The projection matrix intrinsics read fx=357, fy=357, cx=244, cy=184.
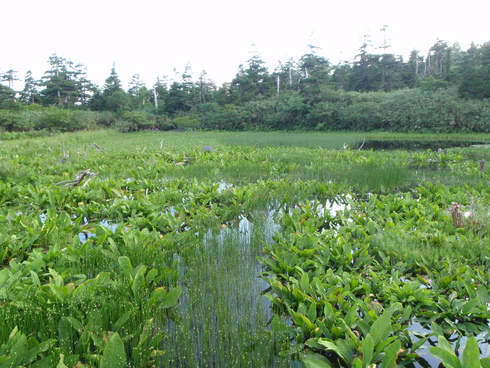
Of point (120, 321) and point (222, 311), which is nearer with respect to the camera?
point (120, 321)

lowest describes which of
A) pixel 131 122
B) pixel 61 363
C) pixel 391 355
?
pixel 391 355

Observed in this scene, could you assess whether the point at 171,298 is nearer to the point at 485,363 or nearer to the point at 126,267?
the point at 126,267

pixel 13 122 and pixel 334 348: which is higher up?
pixel 13 122

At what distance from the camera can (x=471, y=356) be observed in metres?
1.77

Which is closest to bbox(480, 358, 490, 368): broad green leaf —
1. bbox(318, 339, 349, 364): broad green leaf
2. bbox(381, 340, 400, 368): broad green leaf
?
bbox(381, 340, 400, 368): broad green leaf

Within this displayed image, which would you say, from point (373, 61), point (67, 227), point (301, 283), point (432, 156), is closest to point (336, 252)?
point (301, 283)

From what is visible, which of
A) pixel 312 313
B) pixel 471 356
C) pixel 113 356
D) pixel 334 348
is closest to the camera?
pixel 471 356

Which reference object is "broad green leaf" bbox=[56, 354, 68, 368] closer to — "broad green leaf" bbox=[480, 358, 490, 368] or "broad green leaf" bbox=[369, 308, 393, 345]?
"broad green leaf" bbox=[369, 308, 393, 345]

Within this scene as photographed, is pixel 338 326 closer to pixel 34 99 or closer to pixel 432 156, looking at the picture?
pixel 432 156

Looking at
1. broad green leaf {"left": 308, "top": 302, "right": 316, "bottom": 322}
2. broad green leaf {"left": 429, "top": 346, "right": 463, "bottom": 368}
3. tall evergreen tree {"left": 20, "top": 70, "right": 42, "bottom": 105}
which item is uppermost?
tall evergreen tree {"left": 20, "top": 70, "right": 42, "bottom": 105}

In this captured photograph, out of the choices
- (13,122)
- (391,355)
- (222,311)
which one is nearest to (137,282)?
(222,311)

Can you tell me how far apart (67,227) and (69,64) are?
45585mm

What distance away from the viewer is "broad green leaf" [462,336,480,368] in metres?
1.76

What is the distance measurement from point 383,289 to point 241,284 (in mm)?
1157
